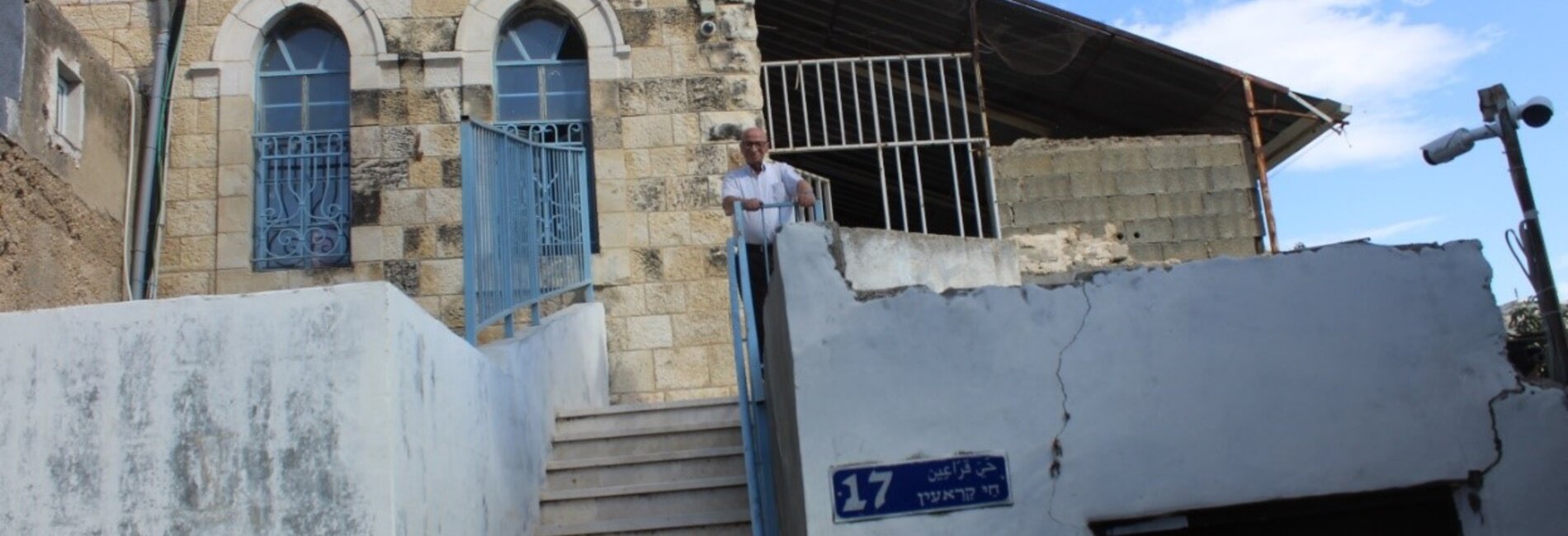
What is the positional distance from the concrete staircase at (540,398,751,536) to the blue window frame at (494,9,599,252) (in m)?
2.44

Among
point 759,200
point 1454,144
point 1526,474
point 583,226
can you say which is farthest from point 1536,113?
point 583,226

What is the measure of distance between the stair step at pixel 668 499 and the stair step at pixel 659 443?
424 mm

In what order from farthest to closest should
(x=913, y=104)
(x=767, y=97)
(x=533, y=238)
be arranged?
(x=913, y=104) < (x=767, y=97) < (x=533, y=238)

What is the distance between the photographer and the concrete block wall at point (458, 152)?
928cm

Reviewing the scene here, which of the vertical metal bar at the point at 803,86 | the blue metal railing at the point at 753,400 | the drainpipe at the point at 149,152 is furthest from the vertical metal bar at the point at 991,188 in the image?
the drainpipe at the point at 149,152

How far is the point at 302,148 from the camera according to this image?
962 centimetres

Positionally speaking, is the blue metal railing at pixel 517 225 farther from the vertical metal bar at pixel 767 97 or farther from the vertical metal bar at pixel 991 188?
the vertical metal bar at pixel 991 188

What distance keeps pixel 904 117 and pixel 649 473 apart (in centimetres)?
482

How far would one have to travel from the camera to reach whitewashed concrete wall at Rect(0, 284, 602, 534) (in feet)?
15.3

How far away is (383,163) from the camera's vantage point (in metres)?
9.45

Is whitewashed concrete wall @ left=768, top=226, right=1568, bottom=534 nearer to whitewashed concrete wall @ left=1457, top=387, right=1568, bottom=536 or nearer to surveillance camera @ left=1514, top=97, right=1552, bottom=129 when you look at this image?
whitewashed concrete wall @ left=1457, top=387, right=1568, bottom=536

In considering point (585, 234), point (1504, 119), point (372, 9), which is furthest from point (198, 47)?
point (1504, 119)

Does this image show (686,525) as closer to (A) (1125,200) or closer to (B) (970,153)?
(B) (970,153)

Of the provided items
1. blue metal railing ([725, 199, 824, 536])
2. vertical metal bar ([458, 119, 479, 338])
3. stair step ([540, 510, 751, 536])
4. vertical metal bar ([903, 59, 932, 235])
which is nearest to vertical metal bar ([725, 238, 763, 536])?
blue metal railing ([725, 199, 824, 536])
